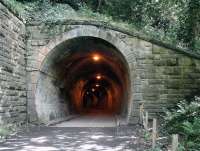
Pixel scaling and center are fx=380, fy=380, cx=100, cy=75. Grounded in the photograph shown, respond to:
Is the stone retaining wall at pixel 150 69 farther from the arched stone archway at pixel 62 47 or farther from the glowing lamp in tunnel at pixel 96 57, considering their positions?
the glowing lamp in tunnel at pixel 96 57

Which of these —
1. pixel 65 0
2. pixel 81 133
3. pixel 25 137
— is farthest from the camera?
pixel 65 0

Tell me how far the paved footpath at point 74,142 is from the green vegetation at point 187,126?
1.07 meters

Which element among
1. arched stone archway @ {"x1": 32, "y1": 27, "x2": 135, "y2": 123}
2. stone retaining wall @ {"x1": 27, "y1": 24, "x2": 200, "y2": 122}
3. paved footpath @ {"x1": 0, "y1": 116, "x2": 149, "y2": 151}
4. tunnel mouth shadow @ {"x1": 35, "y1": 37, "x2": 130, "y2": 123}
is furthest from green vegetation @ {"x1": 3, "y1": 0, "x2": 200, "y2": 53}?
paved footpath @ {"x1": 0, "y1": 116, "x2": 149, "y2": 151}

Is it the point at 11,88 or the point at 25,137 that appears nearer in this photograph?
the point at 25,137

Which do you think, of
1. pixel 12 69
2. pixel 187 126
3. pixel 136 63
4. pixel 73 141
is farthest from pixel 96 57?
pixel 187 126

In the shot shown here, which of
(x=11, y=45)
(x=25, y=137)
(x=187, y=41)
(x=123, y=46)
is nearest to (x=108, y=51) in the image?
(x=123, y=46)

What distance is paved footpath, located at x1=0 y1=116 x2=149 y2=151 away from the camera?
32.7 ft

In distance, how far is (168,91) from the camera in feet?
53.3

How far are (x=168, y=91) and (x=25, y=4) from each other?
8167mm

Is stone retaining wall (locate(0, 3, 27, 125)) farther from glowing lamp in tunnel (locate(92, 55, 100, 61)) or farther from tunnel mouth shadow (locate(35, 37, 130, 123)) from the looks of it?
glowing lamp in tunnel (locate(92, 55, 100, 61))

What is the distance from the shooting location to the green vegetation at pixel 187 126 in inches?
367

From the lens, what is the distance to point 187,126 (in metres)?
10.1

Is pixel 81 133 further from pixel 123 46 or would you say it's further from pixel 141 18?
pixel 141 18

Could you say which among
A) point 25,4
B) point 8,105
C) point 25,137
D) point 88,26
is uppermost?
point 25,4
